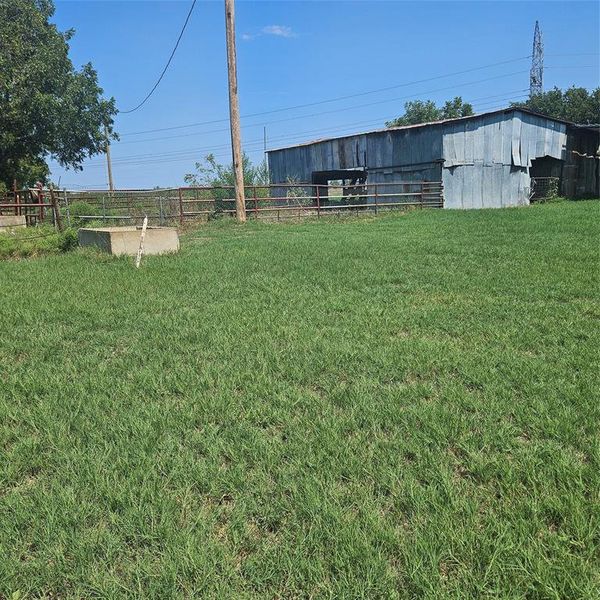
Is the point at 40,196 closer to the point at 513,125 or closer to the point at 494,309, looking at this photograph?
the point at 494,309

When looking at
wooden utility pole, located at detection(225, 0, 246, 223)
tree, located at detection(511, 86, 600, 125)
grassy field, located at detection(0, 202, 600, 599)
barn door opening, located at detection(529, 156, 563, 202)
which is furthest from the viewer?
tree, located at detection(511, 86, 600, 125)

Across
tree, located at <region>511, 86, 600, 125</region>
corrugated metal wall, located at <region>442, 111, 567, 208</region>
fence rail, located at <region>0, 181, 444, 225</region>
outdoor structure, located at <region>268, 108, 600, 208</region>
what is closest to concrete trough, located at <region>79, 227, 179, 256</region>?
fence rail, located at <region>0, 181, 444, 225</region>

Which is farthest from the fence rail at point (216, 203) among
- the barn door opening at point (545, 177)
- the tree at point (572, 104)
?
the tree at point (572, 104)

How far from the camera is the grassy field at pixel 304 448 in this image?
1890mm

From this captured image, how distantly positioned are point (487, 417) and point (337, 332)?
1.93 meters

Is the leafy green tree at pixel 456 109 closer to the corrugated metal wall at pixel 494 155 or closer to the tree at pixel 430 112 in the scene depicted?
the tree at pixel 430 112

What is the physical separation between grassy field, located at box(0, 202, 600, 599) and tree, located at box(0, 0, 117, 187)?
89.1 ft

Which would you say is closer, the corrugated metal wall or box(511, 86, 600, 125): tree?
the corrugated metal wall

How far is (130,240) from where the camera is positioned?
9875 mm

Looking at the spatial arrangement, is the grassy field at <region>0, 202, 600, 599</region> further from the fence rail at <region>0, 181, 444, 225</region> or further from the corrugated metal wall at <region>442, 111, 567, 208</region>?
the corrugated metal wall at <region>442, 111, 567, 208</region>

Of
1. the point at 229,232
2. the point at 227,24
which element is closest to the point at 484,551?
the point at 229,232

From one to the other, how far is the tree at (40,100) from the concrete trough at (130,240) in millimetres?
21581

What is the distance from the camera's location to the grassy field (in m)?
1.89

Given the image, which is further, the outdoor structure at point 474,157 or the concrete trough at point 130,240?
the outdoor structure at point 474,157
